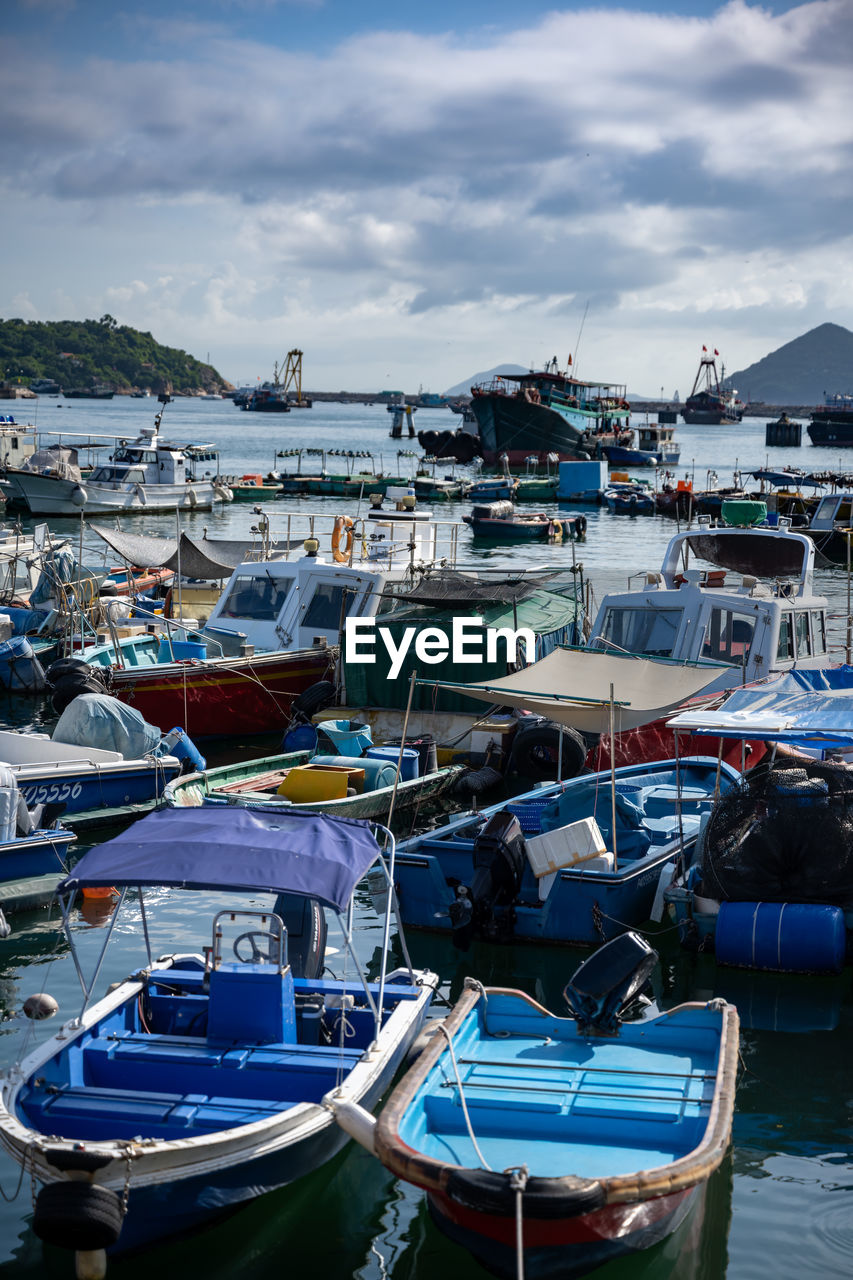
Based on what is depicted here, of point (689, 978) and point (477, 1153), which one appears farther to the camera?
point (689, 978)

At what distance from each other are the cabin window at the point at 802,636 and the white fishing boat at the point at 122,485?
38.4 m

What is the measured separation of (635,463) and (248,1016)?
8791 cm

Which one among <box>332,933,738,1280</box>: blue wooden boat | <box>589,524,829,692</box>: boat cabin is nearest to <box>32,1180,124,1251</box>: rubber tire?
<box>332,933,738,1280</box>: blue wooden boat

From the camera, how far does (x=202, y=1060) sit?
27.8ft

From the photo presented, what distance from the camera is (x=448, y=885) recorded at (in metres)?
13.2

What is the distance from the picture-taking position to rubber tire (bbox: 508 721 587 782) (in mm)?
18422

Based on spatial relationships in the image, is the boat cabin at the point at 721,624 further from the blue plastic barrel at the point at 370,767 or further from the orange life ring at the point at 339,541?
the orange life ring at the point at 339,541

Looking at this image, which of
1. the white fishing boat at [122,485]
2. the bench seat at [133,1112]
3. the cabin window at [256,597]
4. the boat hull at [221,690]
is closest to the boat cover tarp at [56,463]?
the white fishing boat at [122,485]

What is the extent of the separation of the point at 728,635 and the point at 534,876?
777 centimetres

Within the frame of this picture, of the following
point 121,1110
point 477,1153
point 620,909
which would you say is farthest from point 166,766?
point 477,1153

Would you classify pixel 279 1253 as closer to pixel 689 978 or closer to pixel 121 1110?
pixel 121 1110

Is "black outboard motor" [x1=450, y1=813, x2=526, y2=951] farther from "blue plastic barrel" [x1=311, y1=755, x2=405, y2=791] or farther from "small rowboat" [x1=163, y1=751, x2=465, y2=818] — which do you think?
"blue plastic barrel" [x1=311, y1=755, x2=405, y2=791]

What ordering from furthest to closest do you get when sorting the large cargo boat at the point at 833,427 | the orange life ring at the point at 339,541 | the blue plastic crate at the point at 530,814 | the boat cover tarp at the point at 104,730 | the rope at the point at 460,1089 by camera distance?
1. the large cargo boat at the point at 833,427
2. the orange life ring at the point at 339,541
3. the boat cover tarp at the point at 104,730
4. the blue plastic crate at the point at 530,814
5. the rope at the point at 460,1089

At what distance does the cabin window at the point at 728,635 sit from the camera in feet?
63.9
